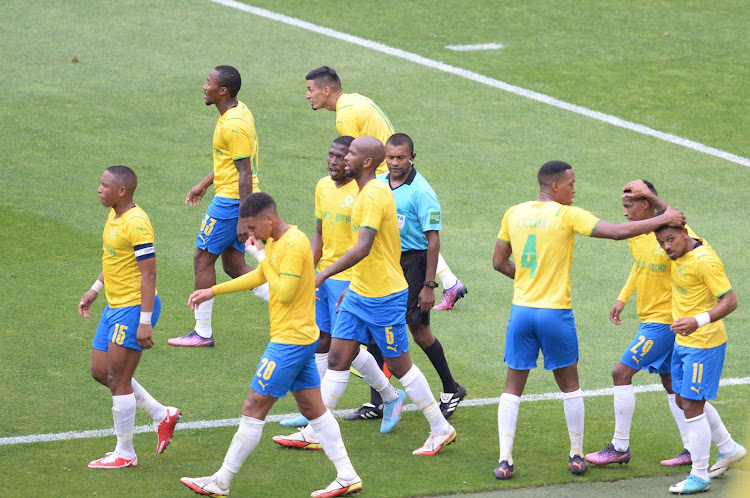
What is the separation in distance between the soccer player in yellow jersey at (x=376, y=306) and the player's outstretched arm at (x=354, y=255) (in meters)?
0.04

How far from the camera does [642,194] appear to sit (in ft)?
25.6

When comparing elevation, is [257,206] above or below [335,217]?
above

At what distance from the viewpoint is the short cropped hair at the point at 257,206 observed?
7.23 m

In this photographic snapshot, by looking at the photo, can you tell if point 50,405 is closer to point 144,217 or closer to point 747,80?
point 144,217

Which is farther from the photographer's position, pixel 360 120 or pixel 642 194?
pixel 360 120

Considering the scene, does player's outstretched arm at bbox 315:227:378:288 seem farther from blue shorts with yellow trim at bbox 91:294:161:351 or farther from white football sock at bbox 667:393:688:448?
white football sock at bbox 667:393:688:448

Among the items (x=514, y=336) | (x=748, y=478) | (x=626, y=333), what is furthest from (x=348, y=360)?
(x=626, y=333)

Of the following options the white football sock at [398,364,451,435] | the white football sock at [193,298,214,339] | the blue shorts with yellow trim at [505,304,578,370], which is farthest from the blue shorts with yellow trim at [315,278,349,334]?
the white football sock at [193,298,214,339]

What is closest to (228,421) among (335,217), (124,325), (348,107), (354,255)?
(124,325)

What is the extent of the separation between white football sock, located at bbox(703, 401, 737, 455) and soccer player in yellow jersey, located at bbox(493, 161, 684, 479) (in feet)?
3.09

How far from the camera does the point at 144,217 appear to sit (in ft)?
26.0

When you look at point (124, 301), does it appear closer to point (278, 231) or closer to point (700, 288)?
point (278, 231)

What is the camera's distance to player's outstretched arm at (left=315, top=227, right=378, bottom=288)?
25.7 ft

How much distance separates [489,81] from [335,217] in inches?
515
